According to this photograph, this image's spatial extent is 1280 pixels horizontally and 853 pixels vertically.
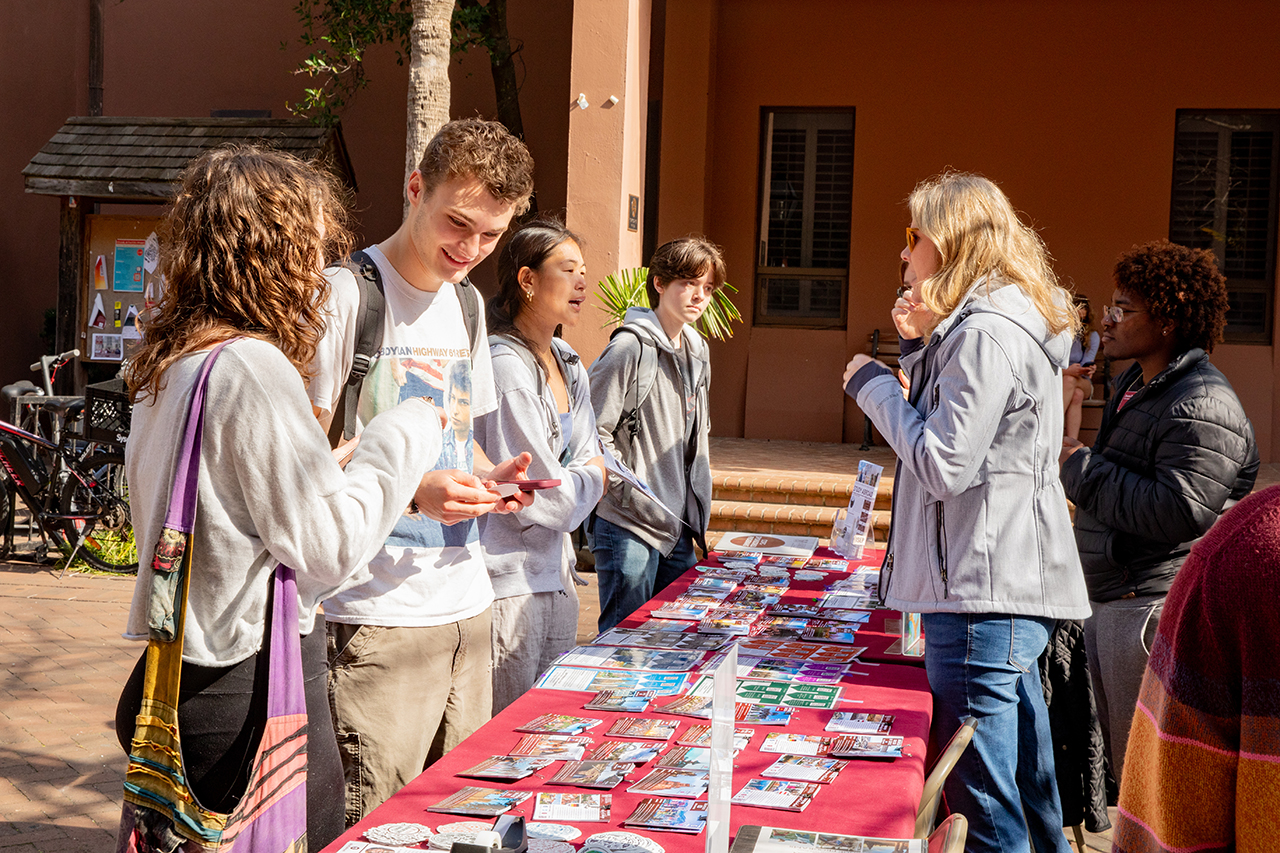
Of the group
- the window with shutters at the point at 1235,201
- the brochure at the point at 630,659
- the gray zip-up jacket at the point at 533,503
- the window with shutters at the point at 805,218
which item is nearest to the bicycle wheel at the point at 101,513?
the gray zip-up jacket at the point at 533,503

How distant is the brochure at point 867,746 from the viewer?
2.29m

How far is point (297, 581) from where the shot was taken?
1838mm

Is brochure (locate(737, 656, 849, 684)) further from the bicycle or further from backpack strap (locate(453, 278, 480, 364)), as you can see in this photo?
the bicycle

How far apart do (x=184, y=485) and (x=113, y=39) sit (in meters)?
13.2

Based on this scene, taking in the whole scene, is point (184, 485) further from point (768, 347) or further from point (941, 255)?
point (768, 347)

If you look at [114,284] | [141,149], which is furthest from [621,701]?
[141,149]

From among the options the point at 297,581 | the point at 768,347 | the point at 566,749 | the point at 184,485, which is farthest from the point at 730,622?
the point at 768,347

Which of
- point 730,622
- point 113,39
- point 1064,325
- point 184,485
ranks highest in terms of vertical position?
point 113,39

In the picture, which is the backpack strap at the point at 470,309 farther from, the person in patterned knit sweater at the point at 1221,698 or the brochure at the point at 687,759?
the person in patterned knit sweater at the point at 1221,698

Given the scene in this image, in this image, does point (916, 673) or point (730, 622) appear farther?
point (730, 622)

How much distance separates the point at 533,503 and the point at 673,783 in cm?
100

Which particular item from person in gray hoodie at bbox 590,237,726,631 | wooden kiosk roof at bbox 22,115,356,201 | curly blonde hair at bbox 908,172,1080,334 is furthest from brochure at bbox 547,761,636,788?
wooden kiosk roof at bbox 22,115,356,201

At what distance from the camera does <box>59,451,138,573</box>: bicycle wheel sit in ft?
25.1

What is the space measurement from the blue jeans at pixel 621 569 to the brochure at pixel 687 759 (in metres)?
1.72
